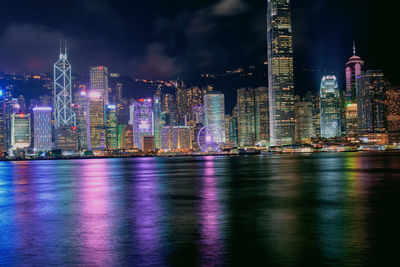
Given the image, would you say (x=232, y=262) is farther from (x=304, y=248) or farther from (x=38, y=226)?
(x=38, y=226)

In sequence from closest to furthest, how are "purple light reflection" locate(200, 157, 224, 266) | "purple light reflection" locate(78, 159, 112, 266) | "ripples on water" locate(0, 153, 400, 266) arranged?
"purple light reflection" locate(200, 157, 224, 266), "ripples on water" locate(0, 153, 400, 266), "purple light reflection" locate(78, 159, 112, 266)

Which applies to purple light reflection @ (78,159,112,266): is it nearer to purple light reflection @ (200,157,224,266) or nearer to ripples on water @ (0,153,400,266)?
ripples on water @ (0,153,400,266)

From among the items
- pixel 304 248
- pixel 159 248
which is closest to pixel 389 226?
pixel 304 248

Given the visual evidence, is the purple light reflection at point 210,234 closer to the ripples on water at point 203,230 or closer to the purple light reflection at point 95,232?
the ripples on water at point 203,230

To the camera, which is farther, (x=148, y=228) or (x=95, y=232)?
(x=148, y=228)

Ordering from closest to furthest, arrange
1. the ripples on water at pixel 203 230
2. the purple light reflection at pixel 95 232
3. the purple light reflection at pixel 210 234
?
Result: the purple light reflection at pixel 210 234 < the ripples on water at pixel 203 230 < the purple light reflection at pixel 95 232

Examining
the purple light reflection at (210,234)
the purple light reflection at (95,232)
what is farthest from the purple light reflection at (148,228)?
the purple light reflection at (210,234)

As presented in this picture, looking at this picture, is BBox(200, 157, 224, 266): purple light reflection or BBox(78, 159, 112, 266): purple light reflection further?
BBox(78, 159, 112, 266): purple light reflection

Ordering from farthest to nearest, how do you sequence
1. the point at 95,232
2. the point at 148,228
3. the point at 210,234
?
the point at 148,228 < the point at 95,232 < the point at 210,234

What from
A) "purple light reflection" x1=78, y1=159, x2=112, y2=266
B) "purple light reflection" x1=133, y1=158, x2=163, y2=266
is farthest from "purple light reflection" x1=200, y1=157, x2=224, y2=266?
"purple light reflection" x1=78, y1=159, x2=112, y2=266

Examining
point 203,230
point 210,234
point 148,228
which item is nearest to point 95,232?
point 148,228

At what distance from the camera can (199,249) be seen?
57.1 ft

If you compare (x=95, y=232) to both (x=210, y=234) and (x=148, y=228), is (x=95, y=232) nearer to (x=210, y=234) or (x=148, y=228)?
(x=148, y=228)

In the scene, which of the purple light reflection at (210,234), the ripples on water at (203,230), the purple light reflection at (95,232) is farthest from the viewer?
the purple light reflection at (95,232)
